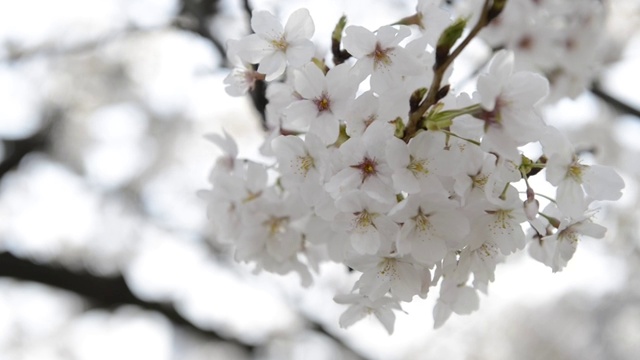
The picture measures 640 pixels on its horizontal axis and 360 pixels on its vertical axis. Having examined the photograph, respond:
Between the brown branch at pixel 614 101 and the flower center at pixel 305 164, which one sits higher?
the flower center at pixel 305 164

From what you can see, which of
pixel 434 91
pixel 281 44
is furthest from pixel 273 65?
pixel 434 91

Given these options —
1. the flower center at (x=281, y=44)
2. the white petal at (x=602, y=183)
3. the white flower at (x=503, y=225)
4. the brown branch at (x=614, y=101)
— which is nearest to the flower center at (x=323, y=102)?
the flower center at (x=281, y=44)

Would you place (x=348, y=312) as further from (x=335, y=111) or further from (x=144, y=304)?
(x=144, y=304)

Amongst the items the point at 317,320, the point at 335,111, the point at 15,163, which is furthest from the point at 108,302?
the point at 335,111

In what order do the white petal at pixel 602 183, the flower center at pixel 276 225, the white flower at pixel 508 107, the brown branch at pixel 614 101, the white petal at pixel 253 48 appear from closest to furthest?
1. the white flower at pixel 508 107
2. the white petal at pixel 602 183
3. the white petal at pixel 253 48
4. the flower center at pixel 276 225
5. the brown branch at pixel 614 101

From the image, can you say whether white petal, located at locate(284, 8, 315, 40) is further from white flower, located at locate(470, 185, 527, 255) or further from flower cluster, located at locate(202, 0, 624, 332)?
white flower, located at locate(470, 185, 527, 255)

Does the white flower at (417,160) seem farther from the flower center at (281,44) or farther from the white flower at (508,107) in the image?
the flower center at (281,44)

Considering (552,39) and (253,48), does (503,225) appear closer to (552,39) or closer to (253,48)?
(253,48)
